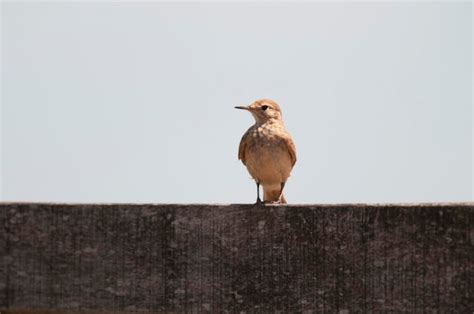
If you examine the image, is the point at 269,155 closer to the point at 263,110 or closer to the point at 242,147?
the point at 242,147

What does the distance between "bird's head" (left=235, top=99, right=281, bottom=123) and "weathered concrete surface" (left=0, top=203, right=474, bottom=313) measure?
147 inches

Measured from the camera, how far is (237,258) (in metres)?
2.65

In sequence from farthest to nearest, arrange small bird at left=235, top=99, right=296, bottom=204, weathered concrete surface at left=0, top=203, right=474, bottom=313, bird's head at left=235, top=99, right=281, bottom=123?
bird's head at left=235, top=99, right=281, bottom=123
small bird at left=235, top=99, right=296, bottom=204
weathered concrete surface at left=0, top=203, right=474, bottom=313

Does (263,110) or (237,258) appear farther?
(263,110)

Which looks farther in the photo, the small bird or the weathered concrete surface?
the small bird

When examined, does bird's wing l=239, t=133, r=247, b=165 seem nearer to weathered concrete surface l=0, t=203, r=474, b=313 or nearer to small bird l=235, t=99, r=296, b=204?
small bird l=235, t=99, r=296, b=204

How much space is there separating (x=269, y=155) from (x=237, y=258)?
10.8 ft

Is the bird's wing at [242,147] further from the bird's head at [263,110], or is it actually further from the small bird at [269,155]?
the bird's head at [263,110]

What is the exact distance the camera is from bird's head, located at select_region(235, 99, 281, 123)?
6.38m

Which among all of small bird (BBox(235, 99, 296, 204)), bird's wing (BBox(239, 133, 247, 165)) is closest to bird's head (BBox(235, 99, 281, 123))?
small bird (BBox(235, 99, 296, 204))

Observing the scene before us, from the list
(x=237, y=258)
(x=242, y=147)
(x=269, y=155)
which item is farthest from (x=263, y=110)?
(x=237, y=258)

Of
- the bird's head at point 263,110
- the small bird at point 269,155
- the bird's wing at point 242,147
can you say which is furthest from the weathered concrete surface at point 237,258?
the bird's head at point 263,110

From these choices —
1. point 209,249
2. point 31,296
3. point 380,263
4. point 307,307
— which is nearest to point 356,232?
point 380,263

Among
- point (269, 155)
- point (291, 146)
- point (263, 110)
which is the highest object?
point (263, 110)
